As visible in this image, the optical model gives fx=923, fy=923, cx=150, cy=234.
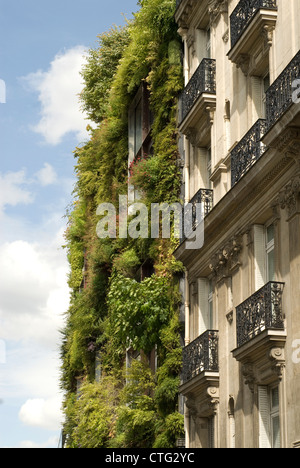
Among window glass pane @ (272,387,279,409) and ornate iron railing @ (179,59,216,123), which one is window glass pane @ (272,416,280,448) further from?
ornate iron railing @ (179,59,216,123)

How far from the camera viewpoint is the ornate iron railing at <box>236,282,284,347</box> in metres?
19.3

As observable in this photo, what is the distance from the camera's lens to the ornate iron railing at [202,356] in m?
23.5

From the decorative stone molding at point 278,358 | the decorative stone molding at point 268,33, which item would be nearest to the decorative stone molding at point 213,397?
the decorative stone molding at point 278,358

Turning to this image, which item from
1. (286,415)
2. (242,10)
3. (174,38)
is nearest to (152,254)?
(174,38)

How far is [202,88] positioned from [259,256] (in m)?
6.86

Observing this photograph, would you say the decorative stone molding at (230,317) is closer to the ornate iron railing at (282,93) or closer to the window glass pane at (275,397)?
the window glass pane at (275,397)

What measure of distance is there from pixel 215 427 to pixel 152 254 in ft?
28.7

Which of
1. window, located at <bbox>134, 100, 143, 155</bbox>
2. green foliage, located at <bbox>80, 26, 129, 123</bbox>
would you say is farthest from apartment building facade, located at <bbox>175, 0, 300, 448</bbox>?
green foliage, located at <bbox>80, 26, 129, 123</bbox>

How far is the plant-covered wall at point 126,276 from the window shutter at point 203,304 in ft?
5.33

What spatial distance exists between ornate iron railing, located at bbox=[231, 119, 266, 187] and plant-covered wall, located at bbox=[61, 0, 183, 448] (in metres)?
5.58

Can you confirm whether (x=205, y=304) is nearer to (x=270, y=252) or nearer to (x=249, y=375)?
(x=270, y=252)

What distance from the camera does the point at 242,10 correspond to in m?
23.2

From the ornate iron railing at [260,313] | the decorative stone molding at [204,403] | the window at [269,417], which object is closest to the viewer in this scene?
the ornate iron railing at [260,313]
